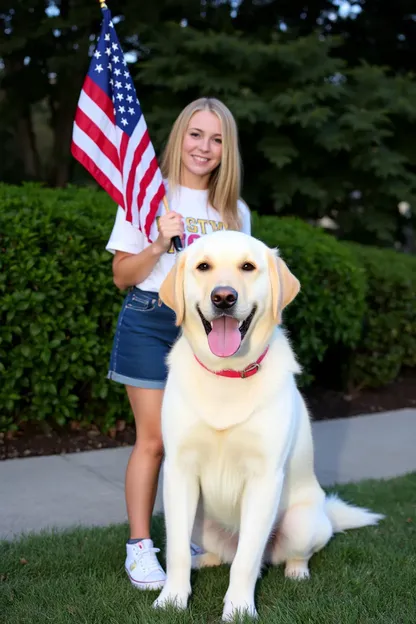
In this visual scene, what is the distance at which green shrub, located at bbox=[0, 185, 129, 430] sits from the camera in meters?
5.53

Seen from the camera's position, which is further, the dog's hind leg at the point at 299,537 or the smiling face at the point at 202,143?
the smiling face at the point at 202,143

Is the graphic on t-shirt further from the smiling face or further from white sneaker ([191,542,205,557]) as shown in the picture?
white sneaker ([191,542,205,557])

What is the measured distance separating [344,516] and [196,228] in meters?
1.68

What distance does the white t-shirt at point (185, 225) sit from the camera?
3801 mm

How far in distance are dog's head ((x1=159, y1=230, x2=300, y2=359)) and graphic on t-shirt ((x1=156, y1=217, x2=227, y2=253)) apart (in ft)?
1.67

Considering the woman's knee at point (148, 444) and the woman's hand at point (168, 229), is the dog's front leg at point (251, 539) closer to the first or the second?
the woman's knee at point (148, 444)

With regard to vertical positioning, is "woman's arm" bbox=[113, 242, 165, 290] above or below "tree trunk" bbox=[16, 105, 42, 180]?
below

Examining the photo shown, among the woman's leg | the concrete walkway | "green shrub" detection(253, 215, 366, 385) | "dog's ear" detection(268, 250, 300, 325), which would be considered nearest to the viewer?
"dog's ear" detection(268, 250, 300, 325)

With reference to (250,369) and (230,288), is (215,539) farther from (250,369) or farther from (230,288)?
(230,288)

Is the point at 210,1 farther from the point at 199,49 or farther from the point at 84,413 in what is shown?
the point at 84,413

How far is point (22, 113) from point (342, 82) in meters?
4.62

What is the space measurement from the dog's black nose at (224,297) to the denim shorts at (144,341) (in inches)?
29.2

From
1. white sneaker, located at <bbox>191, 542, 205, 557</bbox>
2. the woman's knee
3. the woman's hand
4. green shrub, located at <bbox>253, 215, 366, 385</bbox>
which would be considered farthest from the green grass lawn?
green shrub, located at <bbox>253, 215, 366, 385</bbox>

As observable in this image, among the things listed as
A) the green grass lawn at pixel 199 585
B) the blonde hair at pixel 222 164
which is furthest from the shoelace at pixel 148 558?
the blonde hair at pixel 222 164
